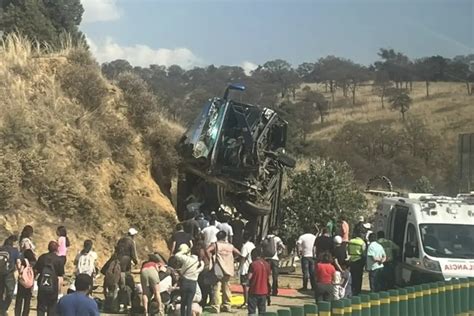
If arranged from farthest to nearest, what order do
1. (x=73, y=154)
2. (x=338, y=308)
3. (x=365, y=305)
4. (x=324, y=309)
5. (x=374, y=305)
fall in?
(x=73, y=154)
(x=374, y=305)
(x=365, y=305)
(x=338, y=308)
(x=324, y=309)

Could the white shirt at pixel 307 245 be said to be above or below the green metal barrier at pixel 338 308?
below

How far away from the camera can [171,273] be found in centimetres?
1454

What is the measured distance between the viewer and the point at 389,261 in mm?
17453

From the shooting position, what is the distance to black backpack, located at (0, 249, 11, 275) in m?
12.8

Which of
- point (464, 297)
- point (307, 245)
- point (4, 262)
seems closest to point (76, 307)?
point (4, 262)

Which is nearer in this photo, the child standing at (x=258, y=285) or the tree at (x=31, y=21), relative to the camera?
the child standing at (x=258, y=285)

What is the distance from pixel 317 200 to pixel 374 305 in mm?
17296

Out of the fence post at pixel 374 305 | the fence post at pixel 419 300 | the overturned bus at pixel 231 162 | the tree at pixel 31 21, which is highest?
the tree at pixel 31 21

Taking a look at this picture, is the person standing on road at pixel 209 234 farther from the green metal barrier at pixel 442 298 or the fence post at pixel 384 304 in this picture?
the fence post at pixel 384 304

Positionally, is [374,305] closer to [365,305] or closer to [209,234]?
[365,305]

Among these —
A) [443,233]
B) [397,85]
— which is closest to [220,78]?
[397,85]

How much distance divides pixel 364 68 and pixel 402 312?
418 feet

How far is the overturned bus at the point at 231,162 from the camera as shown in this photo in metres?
24.1

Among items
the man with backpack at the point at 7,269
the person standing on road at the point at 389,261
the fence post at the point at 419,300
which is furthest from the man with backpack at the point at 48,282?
the person standing on road at the point at 389,261
